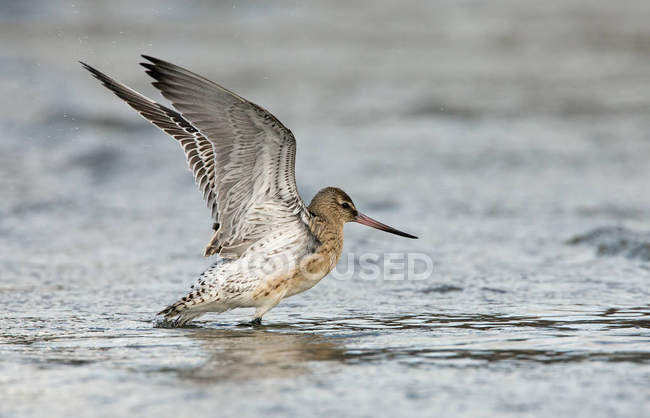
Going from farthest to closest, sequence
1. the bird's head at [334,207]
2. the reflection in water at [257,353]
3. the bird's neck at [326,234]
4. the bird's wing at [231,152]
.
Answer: the bird's head at [334,207]
the bird's neck at [326,234]
the bird's wing at [231,152]
the reflection in water at [257,353]

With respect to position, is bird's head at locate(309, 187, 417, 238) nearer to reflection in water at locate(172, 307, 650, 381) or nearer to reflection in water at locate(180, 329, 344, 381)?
reflection in water at locate(172, 307, 650, 381)

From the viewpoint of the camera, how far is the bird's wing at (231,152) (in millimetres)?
4738

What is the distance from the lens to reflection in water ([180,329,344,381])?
381cm

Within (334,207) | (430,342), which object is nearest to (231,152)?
(334,207)

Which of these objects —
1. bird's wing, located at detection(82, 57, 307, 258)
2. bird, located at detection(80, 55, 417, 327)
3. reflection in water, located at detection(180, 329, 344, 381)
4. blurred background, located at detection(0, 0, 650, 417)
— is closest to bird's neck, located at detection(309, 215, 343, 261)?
bird, located at detection(80, 55, 417, 327)

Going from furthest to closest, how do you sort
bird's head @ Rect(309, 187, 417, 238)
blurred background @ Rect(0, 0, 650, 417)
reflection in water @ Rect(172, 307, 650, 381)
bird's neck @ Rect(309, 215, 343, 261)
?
1. bird's head @ Rect(309, 187, 417, 238)
2. bird's neck @ Rect(309, 215, 343, 261)
3. reflection in water @ Rect(172, 307, 650, 381)
4. blurred background @ Rect(0, 0, 650, 417)

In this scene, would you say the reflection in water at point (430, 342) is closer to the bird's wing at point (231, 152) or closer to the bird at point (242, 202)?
the bird at point (242, 202)

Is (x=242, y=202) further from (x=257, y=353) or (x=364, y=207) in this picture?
(x=364, y=207)

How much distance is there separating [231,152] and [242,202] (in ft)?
1.24

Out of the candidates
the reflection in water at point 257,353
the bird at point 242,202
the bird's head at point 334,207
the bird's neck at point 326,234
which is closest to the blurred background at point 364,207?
the reflection in water at point 257,353

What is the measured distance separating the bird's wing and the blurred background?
1.71 ft

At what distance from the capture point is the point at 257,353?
13.9ft

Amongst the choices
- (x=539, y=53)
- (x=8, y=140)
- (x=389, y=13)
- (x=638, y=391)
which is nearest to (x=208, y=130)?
(x=638, y=391)

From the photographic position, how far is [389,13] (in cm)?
1836
